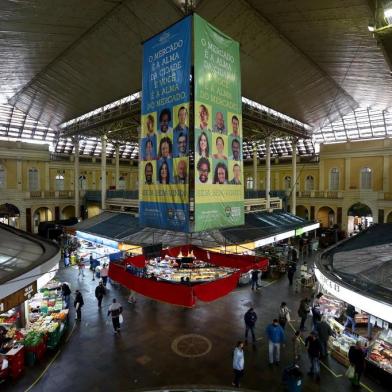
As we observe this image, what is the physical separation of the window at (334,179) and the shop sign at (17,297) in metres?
32.8

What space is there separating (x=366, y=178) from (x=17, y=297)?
3277 centimetres

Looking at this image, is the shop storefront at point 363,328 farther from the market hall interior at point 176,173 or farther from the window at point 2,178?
the window at point 2,178

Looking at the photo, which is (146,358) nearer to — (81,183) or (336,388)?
(336,388)

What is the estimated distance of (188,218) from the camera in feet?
25.9

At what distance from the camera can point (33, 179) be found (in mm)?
32281

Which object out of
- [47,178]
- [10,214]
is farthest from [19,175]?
[10,214]

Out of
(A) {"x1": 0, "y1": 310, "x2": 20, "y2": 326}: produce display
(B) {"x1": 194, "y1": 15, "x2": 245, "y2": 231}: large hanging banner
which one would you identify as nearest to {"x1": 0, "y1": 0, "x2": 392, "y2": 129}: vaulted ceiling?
(B) {"x1": 194, "y1": 15, "x2": 245, "y2": 231}: large hanging banner

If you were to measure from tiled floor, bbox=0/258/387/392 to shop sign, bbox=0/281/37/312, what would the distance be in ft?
8.31

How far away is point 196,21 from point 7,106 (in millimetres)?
28266

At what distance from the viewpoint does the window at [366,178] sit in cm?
3016

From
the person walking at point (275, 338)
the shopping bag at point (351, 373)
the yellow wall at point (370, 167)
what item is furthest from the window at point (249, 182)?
the shopping bag at point (351, 373)

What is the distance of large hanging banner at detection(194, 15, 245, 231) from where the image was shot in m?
7.83

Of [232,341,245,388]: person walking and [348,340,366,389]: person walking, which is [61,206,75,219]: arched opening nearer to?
[232,341,245,388]: person walking

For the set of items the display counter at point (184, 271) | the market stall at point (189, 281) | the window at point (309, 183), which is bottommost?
the display counter at point (184, 271)
